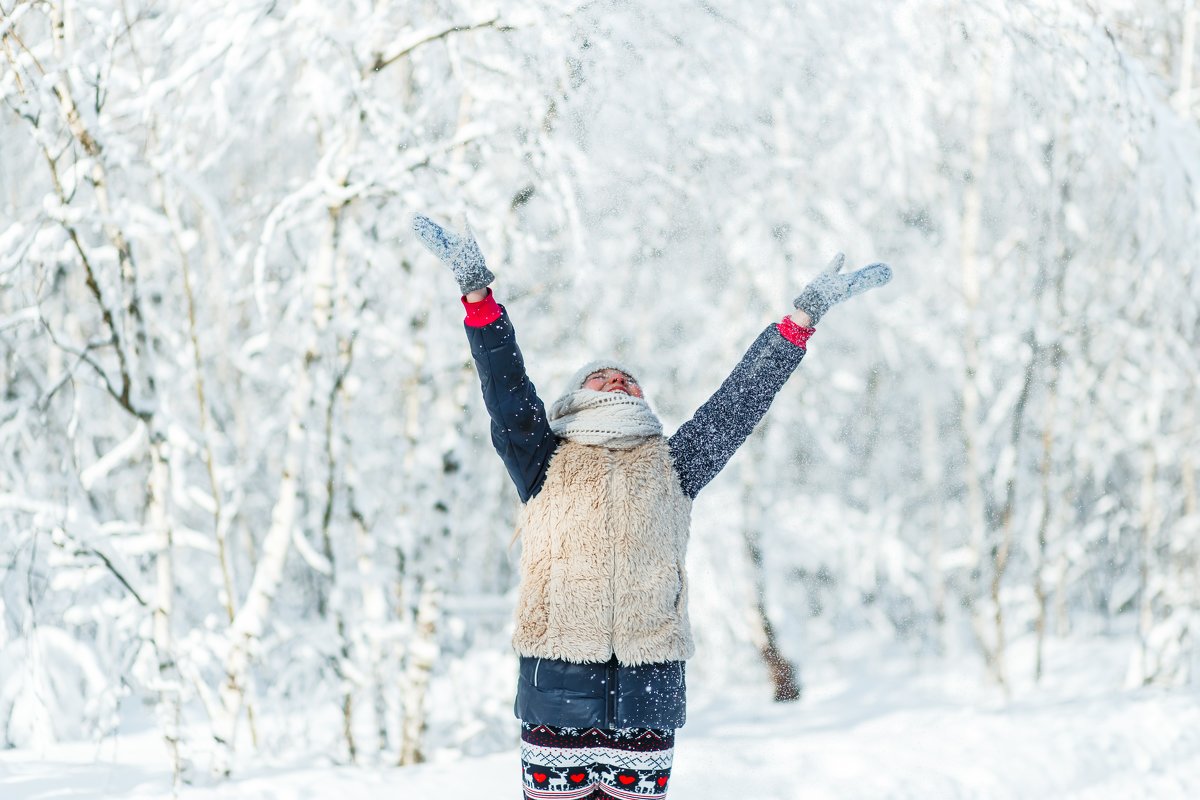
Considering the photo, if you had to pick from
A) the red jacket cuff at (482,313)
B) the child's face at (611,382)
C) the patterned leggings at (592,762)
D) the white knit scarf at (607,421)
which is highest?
the red jacket cuff at (482,313)

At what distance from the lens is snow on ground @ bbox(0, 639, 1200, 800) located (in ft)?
12.5

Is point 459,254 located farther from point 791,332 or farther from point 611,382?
point 791,332

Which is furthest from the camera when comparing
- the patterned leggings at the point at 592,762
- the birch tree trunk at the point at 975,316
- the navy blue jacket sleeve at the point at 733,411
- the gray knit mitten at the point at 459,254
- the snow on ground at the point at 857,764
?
the birch tree trunk at the point at 975,316

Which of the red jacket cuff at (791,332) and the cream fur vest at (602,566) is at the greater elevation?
the red jacket cuff at (791,332)

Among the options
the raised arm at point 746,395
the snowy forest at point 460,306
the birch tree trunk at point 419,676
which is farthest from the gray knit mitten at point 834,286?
the birch tree trunk at point 419,676

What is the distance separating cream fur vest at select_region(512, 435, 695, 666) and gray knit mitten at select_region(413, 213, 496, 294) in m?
0.44

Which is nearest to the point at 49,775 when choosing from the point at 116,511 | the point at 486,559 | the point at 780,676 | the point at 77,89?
the point at 77,89

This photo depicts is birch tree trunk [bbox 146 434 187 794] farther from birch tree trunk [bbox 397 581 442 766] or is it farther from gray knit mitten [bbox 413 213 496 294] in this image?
gray knit mitten [bbox 413 213 496 294]

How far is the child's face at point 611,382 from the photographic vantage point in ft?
8.36

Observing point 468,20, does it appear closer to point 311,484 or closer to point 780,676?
point 311,484

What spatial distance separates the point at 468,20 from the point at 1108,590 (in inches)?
451

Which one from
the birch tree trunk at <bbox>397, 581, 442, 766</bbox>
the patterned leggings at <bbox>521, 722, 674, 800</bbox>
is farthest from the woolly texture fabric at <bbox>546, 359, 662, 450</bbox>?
the birch tree trunk at <bbox>397, 581, 442, 766</bbox>

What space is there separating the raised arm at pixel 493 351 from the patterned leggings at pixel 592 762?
60cm

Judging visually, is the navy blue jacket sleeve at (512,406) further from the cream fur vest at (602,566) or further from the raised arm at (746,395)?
the raised arm at (746,395)
